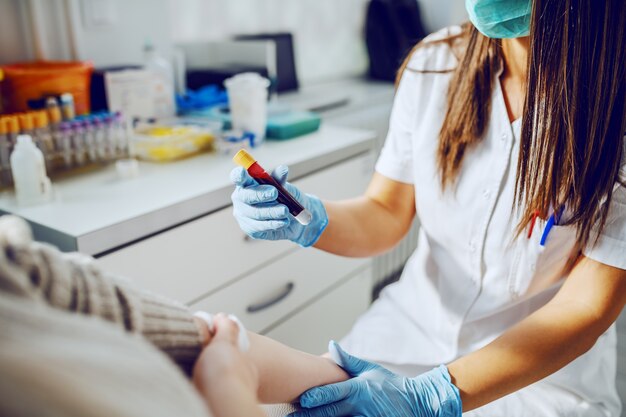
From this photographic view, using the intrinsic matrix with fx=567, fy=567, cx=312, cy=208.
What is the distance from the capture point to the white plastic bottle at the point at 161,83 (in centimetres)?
167

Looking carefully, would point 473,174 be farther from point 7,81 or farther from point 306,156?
point 7,81

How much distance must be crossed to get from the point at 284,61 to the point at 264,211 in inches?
61.5

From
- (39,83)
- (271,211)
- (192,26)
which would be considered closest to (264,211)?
(271,211)

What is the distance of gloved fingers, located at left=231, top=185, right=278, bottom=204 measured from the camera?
3.08ft

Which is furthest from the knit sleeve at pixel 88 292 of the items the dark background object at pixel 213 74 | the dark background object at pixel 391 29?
the dark background object at pixel 391 29

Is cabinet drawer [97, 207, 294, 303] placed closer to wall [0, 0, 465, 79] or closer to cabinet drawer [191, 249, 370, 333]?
cabinet drawer [191, 249, 370, 333]

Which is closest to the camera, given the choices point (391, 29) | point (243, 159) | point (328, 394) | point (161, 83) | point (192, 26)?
point (328, 394)

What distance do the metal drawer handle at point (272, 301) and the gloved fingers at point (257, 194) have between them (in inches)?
20.3

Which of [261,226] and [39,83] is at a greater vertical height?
[39,83]

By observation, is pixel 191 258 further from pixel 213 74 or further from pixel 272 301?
pixel 213 74

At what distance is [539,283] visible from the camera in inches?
41.5

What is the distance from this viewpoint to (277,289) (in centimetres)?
155

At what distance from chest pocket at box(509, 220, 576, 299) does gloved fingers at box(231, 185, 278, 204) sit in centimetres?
46

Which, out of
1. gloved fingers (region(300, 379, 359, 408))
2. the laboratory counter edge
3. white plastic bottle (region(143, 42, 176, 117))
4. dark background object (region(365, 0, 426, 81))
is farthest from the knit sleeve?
dark background object (region(365, 0, 426, 81))
